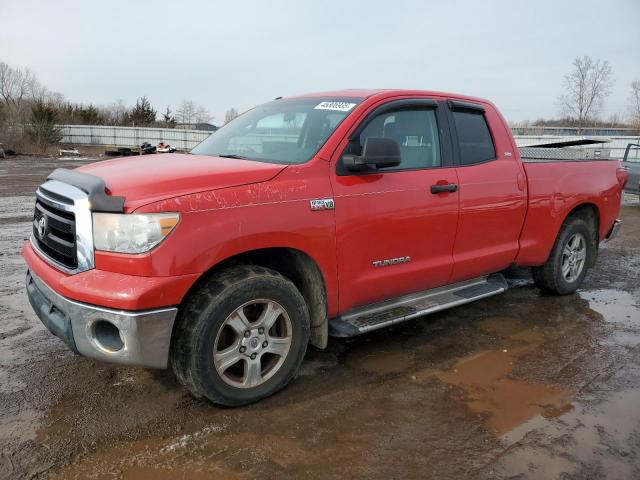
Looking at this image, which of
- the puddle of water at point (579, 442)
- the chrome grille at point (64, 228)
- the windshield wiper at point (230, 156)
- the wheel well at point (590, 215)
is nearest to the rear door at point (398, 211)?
the windshield wiper at point (230, 156)

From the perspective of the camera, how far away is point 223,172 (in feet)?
9.76

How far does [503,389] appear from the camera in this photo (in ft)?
11.0

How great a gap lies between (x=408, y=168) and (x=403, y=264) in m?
0.69

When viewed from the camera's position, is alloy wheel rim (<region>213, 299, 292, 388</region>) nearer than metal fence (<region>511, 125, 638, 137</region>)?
Yes

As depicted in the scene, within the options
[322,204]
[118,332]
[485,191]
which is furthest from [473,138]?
[118,332]

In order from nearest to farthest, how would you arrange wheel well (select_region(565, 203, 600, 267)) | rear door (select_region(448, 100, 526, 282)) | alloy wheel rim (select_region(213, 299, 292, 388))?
alloy wheel rim (select_region(213, 299, 292, 388)), rear door (select_region(448, 100, 526, 282)), wheel well (select_region(565, 203, 600, 267))

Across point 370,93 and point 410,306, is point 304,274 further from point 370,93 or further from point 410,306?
point 370,93

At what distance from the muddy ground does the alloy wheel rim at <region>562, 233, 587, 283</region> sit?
3.17 feet

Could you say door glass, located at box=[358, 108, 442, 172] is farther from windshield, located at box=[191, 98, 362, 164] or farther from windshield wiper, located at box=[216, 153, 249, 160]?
windshield wiper, located at box=[216, 153, 249, 160]

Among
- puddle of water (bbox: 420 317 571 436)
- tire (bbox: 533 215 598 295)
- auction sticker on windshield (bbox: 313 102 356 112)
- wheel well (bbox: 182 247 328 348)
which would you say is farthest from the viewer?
tire (bbox: 533 215 598 295)

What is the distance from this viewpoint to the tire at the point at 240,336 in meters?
2.78

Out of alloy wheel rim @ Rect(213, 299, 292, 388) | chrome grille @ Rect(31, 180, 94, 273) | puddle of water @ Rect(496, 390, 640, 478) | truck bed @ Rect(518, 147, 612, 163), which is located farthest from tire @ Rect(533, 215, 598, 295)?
chrome grille @ Rect(31, 180, 94, 273)

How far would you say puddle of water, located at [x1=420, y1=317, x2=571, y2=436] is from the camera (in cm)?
304

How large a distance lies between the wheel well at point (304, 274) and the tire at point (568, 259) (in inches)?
114
